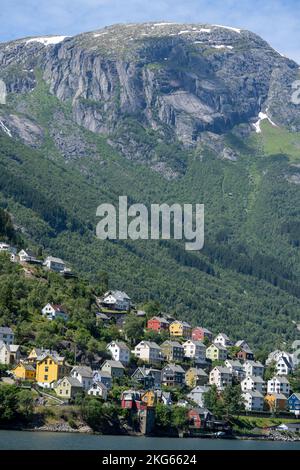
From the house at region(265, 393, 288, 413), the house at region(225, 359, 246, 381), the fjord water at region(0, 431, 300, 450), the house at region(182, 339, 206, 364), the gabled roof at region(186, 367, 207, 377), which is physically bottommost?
the fjord water at region(0, 431, 300, 450)

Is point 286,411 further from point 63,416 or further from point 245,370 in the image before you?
point 63,416

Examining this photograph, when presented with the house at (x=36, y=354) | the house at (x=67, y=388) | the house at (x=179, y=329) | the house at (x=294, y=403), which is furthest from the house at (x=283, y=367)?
the house at (x=67, y=388)

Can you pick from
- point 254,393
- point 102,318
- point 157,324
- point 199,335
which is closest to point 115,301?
point 157,324

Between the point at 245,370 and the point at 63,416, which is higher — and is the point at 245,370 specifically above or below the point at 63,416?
above

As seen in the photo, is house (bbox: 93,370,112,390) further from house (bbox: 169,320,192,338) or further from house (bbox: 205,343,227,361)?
house (bbox: 169,320,192,338)

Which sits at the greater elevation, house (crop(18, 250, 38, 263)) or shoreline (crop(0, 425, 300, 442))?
house (crop(18, 250, 38, 263))

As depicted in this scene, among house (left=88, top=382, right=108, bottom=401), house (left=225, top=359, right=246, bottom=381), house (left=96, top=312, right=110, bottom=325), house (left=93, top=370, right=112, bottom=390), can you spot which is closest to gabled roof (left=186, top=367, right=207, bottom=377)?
house (left=225, top=359, right=246, bottom=381)
